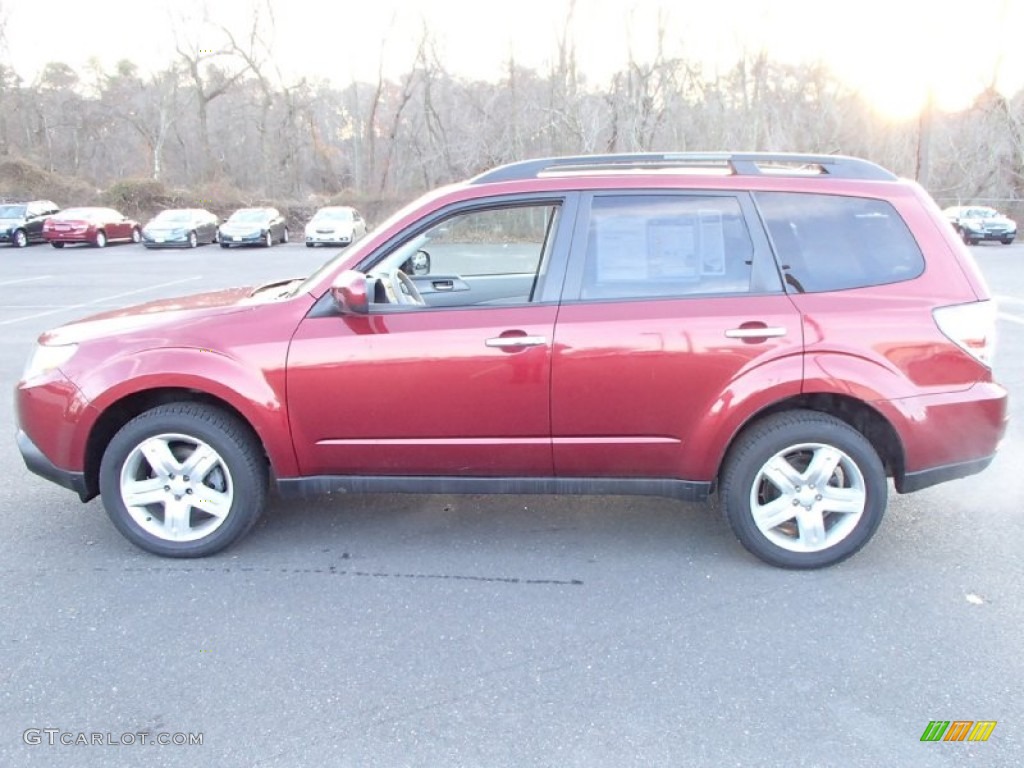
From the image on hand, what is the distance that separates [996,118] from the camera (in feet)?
115

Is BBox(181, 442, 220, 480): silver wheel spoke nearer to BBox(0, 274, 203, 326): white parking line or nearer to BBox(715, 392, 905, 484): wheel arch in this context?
BBox(715, 392, 905, 484): wheel arch

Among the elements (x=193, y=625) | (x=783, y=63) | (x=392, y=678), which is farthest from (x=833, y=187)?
(x=783, y=63)

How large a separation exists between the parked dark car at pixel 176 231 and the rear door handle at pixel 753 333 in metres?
28.5

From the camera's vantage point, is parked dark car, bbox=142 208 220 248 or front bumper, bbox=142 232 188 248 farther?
parked dark car, bbox=142 208 220 248

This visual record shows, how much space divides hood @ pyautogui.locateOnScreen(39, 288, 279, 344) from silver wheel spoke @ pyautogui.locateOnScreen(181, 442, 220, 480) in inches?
23.5

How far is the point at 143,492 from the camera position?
364 cm

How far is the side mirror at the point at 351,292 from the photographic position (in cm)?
337

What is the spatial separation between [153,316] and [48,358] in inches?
20.2

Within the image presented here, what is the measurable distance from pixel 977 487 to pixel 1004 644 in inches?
70.4

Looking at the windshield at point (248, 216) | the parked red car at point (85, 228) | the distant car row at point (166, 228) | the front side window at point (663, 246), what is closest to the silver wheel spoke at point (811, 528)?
the front side window at point (663, 246)

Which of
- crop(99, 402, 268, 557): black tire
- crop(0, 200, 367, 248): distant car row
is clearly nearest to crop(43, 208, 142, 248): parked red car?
crop(0, 200, 367, 248): distant car row

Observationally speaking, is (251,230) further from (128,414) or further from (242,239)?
(128,414)

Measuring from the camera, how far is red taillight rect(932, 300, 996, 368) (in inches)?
133

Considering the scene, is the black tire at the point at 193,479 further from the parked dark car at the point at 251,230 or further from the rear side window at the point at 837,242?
the parked dark car at the point at 251,230
